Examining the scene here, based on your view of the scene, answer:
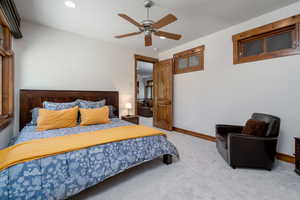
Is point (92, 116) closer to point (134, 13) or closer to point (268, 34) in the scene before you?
point (134, 13)

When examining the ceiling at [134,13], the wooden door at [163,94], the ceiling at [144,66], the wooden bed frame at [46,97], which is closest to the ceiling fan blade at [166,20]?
the ceiling at [134,13]

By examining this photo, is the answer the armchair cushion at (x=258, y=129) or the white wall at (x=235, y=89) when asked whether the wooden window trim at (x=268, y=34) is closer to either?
the white wall at (x=235, y=89)

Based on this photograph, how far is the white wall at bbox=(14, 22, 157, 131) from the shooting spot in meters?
2.91

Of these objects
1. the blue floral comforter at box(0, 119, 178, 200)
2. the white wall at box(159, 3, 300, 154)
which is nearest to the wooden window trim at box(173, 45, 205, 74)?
the white wall at box(159, 3, 300, 154)

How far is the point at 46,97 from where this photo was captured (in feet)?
10.0

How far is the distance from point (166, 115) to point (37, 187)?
12.4 feet

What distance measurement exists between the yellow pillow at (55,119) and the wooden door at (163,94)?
9.43ft

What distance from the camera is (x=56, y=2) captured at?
7.47 ft

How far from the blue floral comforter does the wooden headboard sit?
1.24 m

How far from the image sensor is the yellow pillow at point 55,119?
7.66ft

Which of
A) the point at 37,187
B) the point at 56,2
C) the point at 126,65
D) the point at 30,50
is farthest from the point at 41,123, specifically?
the point at 126,65

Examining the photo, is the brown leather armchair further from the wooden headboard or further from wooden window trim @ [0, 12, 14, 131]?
wooden window trim @ [0, 12, 14, 131]

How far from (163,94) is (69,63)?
293cm

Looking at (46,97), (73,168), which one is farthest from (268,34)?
(46,97)
